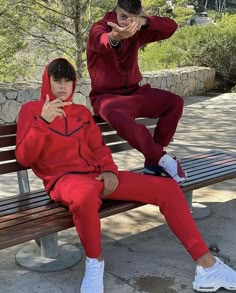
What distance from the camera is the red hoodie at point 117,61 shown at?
362 cm

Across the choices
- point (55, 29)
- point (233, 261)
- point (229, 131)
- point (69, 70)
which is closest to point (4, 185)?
point (69, 70)

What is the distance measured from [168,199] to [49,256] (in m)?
0.83

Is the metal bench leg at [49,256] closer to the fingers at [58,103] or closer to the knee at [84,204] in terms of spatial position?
the knee at [84,204]

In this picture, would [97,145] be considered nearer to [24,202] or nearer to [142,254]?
[24,202]

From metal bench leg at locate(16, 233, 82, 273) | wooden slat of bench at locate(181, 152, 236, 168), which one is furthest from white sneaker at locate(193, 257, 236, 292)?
wooden slat of bench at locate(181, 152, 236, 168)

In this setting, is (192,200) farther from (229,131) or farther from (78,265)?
(229,131)

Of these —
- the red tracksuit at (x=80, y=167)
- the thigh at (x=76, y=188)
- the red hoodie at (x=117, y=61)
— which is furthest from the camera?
the red hoodie at (x=117, y=61)

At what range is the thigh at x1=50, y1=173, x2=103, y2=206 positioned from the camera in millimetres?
2744

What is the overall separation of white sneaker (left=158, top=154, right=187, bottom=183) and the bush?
9258mm

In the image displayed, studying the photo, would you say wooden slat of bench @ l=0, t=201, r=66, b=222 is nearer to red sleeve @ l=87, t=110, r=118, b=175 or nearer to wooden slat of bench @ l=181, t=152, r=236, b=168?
red sleeve @ l=87, t=110, r=118, b=175

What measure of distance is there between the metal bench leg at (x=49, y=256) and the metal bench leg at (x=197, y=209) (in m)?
1.05

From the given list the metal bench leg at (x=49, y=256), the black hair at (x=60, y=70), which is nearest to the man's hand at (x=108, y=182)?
the metal bench leg at (x=49, y=256)

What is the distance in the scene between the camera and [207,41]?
12352 millimetres

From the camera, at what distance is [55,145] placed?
3031 mm
